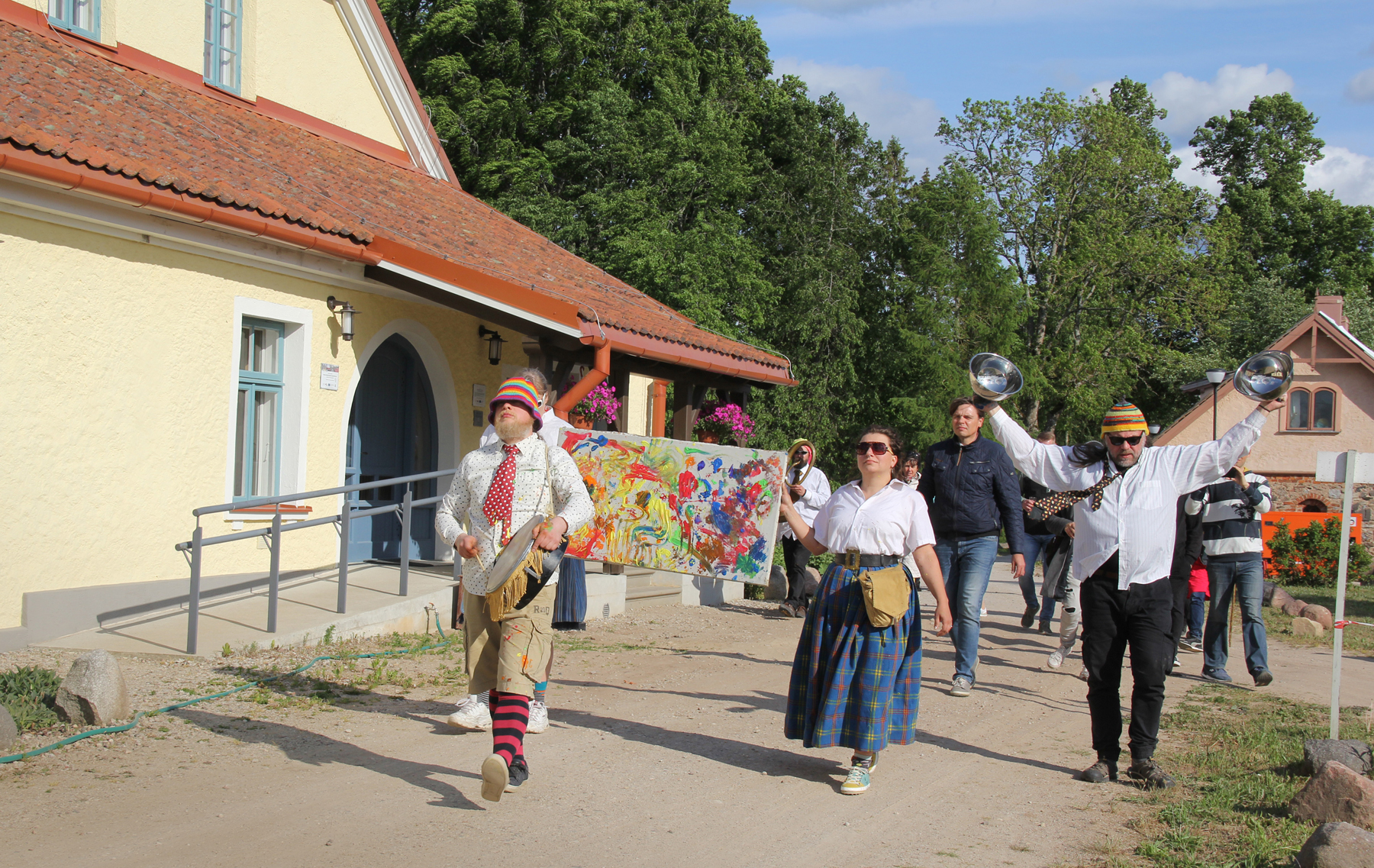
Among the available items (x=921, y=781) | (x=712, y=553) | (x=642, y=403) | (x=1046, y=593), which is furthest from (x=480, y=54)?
(x=921, y=781)

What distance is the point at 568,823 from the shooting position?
4367mm

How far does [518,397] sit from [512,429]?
15 centimetres

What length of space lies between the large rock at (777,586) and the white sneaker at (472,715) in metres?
7.63

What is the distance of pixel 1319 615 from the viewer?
1230cm

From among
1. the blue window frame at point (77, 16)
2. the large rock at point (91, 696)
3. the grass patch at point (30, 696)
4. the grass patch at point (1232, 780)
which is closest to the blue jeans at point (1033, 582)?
the grass patch at point (1232, 780)

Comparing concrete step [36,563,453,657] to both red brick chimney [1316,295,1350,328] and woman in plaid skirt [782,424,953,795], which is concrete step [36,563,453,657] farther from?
red brick chimney [1316,295,1350,328]

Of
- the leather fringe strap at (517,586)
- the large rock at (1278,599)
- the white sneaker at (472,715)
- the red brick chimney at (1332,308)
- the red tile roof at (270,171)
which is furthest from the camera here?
the red brick chimney at (1332,308)

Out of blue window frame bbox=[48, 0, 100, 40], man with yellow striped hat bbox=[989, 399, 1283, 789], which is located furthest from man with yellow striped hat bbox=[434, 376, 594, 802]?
blue window frame bbox=[48, 0, 100, 40]

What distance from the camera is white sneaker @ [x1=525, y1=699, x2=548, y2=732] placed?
228 inches

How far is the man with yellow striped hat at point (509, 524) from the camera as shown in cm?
474

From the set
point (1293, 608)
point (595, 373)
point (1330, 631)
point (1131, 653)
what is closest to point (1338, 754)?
point (1131, 653)

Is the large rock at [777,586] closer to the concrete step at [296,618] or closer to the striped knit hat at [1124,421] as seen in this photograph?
the concrete step at [296,618]

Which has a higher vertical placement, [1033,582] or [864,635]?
[864,635]

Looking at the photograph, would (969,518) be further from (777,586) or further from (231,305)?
(777,586)
